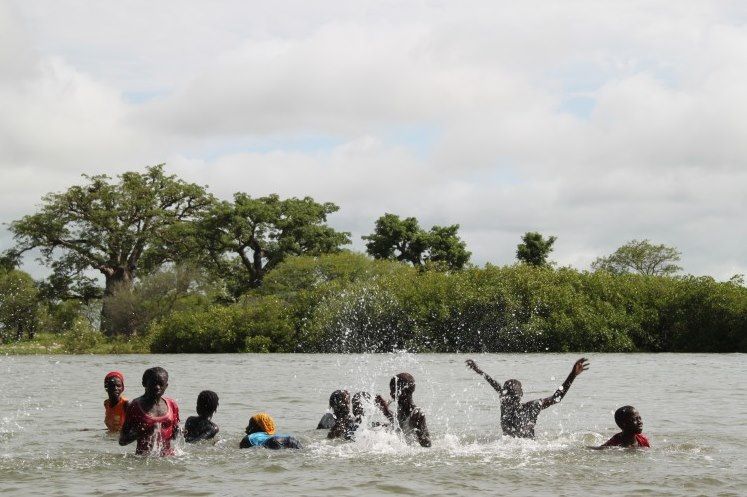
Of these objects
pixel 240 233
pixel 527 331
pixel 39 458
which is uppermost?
pixel 240 233

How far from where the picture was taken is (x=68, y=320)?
251 feet

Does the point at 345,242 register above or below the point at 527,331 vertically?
above

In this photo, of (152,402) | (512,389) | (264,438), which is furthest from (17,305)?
(152,402)

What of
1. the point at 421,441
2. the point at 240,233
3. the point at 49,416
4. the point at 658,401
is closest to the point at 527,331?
the point at 240,233

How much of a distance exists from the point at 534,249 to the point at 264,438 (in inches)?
2485

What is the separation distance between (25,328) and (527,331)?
51.8m

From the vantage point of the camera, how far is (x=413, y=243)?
78875 millimetres

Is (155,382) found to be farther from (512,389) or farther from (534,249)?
(534,249)

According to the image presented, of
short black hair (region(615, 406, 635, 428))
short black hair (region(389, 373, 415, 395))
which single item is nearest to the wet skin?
short black hair (region(389, 373, 415, 395))

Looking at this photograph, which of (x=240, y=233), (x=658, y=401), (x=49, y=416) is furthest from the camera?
(x=240, y=233)

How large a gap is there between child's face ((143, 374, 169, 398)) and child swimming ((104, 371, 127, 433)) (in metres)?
2.76

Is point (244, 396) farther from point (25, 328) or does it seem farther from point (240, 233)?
point (25, 328)

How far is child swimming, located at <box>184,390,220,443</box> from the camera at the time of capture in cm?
1440

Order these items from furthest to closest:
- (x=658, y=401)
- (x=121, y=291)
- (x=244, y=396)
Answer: (x=121, y=291) → (x=244, y=396) → (x=658, y=401)
